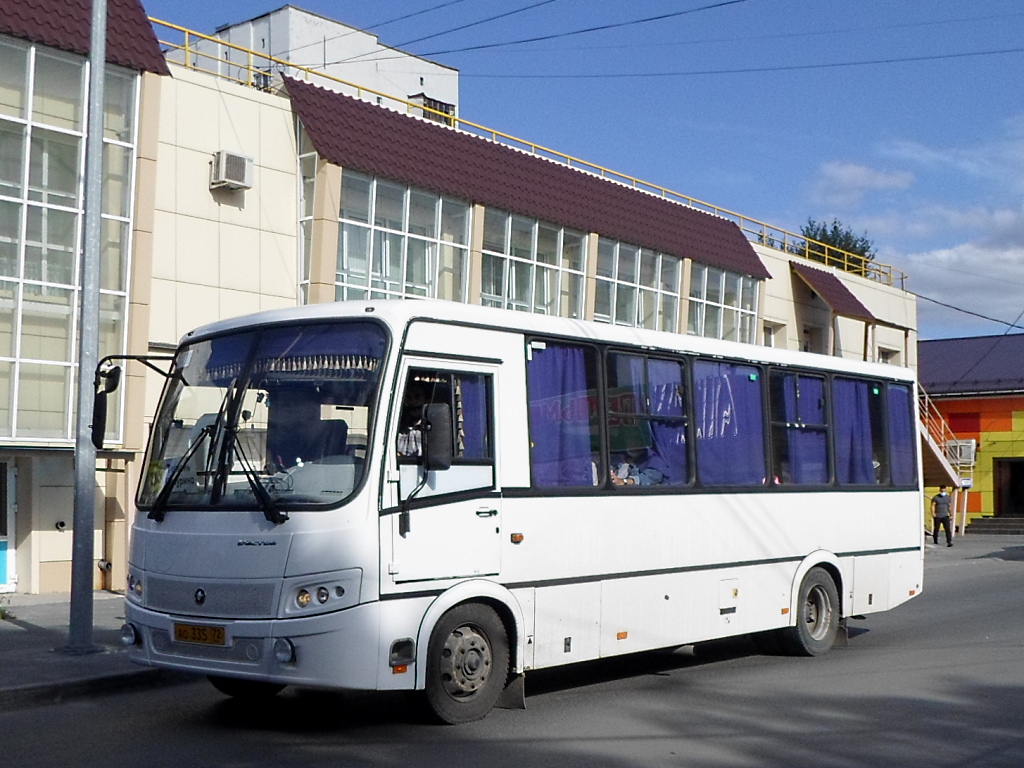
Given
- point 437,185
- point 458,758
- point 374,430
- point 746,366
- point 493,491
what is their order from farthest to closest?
point 437,185 → point 746,366 → point 493,491 → point 374,430 → point 458,758

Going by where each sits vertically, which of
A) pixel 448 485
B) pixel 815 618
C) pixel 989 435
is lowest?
pixel 815 618

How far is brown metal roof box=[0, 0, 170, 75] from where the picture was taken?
1872cm

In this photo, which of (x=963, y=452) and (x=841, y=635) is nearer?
(x=841, y=635)

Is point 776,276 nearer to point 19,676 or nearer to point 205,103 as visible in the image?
point 205,103

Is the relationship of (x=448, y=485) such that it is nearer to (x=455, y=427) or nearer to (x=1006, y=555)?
(x=455, y=427)

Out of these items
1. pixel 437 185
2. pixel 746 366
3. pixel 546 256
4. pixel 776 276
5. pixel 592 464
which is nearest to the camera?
pixel 592 464

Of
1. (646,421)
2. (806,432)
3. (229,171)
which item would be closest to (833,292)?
(229,171)

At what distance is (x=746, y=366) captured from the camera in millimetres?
12062

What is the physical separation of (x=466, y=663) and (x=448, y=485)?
1.20 m

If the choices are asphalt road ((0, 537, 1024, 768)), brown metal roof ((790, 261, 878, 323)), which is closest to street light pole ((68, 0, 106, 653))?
asphalt road ((0, 537, 1024, 768))

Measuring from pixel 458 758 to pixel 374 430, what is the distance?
2093mm

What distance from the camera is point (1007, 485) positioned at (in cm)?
5150

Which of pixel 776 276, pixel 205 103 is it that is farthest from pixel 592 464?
pixel 776 276

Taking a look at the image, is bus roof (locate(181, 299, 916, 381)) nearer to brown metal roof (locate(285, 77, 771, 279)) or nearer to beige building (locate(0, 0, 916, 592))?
beige building (locate(0, 0, 916, 592))
